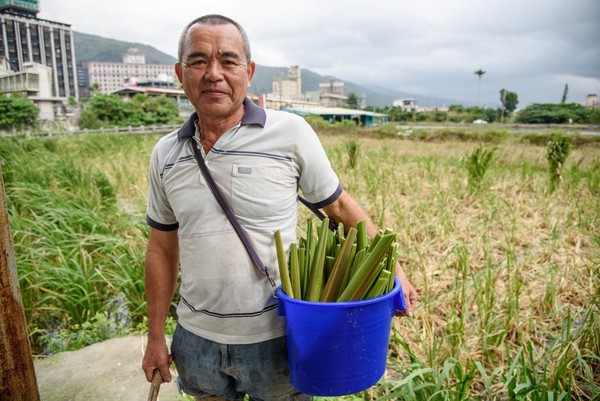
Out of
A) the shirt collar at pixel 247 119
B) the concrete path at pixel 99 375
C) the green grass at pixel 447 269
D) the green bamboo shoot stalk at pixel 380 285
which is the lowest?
the concrete path at pixel 99 375

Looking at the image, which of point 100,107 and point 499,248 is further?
point 100,107

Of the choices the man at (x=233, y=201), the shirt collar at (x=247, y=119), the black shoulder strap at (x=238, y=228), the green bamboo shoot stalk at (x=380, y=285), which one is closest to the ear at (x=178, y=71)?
the man at (x=233, y=201)

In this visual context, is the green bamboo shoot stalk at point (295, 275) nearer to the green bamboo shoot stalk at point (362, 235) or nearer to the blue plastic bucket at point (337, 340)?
the blue plastic bucket at point (337, 340)

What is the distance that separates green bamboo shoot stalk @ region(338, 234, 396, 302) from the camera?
0.88 metres

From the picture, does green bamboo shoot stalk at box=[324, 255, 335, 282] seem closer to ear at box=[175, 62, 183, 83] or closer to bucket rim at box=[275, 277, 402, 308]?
bucket rim at box=[275, 277, 402, 308]

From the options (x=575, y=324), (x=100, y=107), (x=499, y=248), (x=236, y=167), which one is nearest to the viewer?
(x=236, y=167)

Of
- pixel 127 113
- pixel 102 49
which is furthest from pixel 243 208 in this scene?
pixel 102 49

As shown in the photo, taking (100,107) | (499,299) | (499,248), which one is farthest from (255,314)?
(100,107)

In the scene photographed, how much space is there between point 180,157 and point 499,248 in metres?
3.20

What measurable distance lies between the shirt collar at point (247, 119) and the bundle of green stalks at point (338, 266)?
1.02 ft

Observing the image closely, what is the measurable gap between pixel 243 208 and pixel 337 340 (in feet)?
1.33

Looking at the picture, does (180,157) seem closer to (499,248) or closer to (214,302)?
(214,302)

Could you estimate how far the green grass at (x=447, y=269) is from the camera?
1.86m

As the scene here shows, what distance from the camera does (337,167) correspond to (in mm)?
6375
